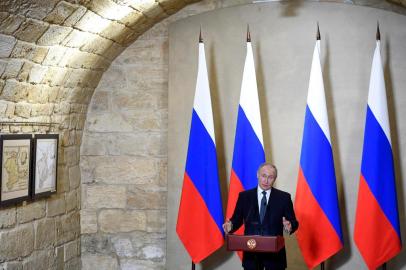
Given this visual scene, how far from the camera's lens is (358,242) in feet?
14.1

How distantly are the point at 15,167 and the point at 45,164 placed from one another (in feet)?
1.44

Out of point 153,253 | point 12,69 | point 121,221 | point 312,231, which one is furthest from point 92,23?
point 312,231

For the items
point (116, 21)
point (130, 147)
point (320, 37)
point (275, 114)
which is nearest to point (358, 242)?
point (275, 114)

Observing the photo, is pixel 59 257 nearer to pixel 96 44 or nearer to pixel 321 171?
pixel 96 44

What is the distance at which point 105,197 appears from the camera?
507 cm

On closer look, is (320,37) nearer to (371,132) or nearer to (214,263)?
(371,132)

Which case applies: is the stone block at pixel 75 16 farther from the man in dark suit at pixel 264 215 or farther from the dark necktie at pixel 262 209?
the dark necktie at pixel 262 209

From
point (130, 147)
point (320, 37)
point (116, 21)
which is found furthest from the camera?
point (130, 147)

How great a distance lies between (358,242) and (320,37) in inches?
63.2

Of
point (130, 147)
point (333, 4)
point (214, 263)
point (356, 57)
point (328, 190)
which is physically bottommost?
point (214, 263)

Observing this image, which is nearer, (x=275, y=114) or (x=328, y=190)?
(x=328, y=190)

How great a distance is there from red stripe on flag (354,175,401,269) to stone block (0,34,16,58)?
8.74ft

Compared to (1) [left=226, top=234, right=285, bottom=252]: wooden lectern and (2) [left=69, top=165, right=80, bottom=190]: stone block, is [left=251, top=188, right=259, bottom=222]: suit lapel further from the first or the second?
(2) [left=69, top=165, right=80, bottom=190]: stone block

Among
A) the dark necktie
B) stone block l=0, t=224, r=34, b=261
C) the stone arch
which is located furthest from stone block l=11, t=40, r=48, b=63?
the dark necktie
